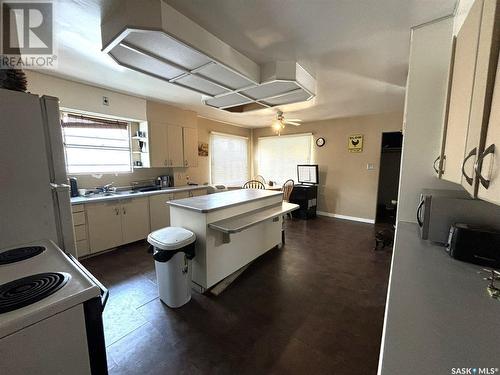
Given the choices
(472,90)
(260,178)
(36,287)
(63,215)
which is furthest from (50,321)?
(260,178)

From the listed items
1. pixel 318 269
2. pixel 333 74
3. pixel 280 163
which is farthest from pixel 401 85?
pixel 280 163

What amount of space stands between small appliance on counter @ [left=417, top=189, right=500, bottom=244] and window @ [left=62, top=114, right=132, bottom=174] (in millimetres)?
4496

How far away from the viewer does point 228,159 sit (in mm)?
6152

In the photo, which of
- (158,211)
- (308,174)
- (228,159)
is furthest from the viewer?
(228,159)

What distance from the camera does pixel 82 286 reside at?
2.75 ft

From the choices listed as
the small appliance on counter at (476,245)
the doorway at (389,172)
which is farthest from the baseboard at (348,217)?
the small appliance on counter at (476,245)

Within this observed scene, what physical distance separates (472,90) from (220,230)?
6.25 feet

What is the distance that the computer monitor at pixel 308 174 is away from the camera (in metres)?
5.56

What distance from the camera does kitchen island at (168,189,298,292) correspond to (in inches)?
86.4

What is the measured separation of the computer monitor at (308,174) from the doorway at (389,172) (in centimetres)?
147

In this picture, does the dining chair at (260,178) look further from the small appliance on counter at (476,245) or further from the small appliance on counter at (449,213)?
the small appliance on counter at (476,245)

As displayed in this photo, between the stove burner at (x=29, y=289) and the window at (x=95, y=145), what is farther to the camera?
the window at (x=95, y=145)

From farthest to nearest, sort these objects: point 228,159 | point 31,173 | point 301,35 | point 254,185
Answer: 1. point 254,185
2. point 228,159
3. point 301,35
4. point 31,173

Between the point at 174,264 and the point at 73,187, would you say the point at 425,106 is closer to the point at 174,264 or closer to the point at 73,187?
the point at 174,264
